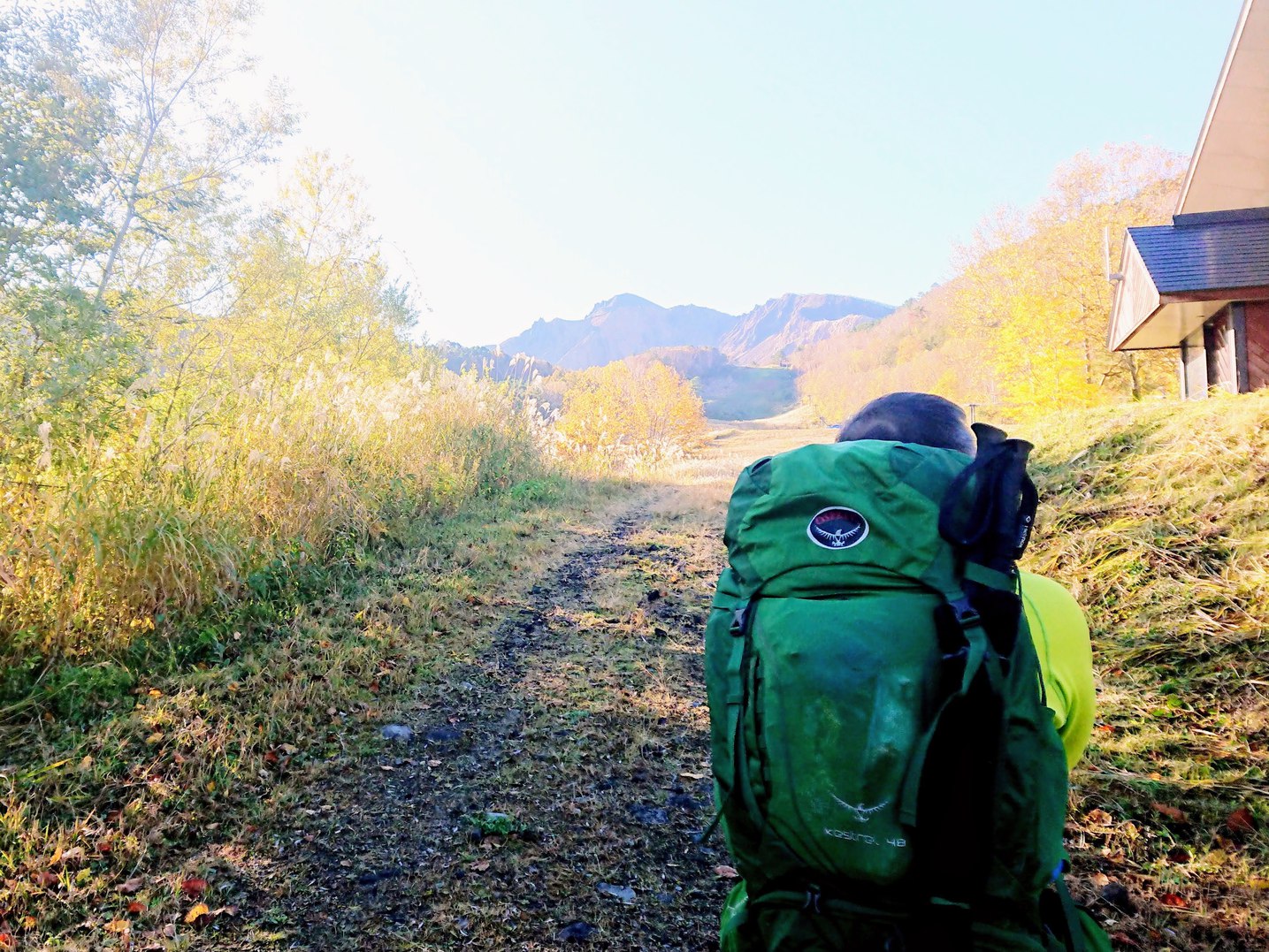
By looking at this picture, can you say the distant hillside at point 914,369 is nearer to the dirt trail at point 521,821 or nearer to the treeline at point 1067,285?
the treeline at point 1067,285

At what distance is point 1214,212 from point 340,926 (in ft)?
48.6

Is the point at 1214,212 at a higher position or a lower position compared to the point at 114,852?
higher

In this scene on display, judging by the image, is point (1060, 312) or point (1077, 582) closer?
point (1077, 582)

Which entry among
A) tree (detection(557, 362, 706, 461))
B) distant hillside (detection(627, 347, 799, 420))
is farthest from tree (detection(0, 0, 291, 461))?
distant hillside (detection(627, 347, 799, 420))

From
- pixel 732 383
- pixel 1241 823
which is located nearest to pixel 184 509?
pixel 1241 823

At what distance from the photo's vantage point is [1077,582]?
15.5ft

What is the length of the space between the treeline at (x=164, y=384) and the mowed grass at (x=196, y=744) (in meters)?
0.36

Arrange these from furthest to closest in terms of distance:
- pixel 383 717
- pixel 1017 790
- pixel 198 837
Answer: pixel 383 717 → pixel 198 837 → pixel 1017 790

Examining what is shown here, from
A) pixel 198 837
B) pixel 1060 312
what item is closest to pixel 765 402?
pixel 1060 312

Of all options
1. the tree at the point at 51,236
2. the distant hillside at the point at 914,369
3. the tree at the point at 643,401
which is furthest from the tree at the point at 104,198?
the tree at the point at 643,401

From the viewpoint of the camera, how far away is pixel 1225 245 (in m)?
10.4

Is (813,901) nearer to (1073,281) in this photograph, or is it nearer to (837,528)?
(837,528)

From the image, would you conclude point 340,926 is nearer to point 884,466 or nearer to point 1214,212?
point 884,466

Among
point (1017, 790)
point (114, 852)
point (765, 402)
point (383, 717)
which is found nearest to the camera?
point (1017, 790)
